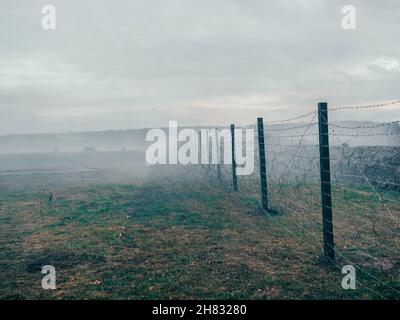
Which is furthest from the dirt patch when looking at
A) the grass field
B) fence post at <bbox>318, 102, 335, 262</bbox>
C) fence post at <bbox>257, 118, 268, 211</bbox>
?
fence post at <bbox>257, 118, 268, 211</bbox>

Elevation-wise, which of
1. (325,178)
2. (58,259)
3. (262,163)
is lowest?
(58,259)

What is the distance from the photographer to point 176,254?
7.79 m

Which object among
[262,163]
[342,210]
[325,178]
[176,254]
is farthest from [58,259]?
[342,210]

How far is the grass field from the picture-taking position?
5855 mm

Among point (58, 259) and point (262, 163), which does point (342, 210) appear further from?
point (58, 259)

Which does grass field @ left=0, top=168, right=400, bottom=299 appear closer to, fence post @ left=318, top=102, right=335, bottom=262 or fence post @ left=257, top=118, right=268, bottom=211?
fence post @ left=318, top=102, right=335, bottom=262

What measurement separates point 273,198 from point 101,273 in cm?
853

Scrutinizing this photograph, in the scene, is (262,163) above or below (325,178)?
above

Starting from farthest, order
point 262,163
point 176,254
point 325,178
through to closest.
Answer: point 262,163
point 176,254
point 325,178

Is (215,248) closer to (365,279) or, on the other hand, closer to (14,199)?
(365,279)

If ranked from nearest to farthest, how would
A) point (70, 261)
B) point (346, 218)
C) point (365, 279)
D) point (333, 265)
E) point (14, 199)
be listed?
point (365, 279), point (333, 265), point (70, 261), point (346, 218), point (14, 199)

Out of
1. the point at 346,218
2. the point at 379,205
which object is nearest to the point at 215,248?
the point at 346,218

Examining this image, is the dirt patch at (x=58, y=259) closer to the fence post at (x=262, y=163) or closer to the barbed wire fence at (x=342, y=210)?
the barbed wire fence at (x=342, y=210)
